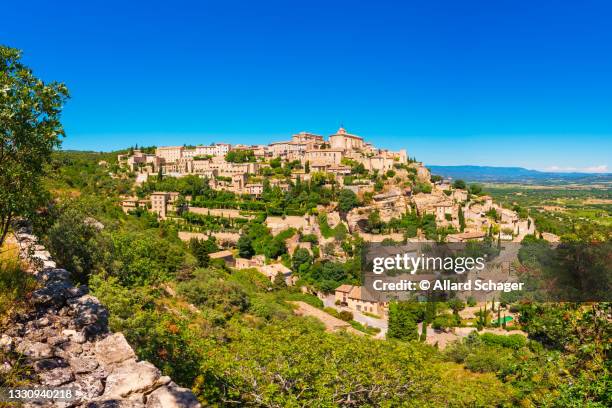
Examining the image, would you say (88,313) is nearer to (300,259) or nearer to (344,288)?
(344,288)

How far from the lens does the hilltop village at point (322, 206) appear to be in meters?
44.6

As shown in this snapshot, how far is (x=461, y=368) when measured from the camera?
69.8 ft

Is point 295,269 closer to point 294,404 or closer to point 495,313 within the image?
point 495,313

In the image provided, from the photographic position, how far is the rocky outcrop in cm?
440

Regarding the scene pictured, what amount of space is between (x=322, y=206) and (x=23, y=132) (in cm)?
4770

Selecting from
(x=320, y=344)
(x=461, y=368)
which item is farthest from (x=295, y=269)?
(x=320, y=344)

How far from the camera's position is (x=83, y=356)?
507cm

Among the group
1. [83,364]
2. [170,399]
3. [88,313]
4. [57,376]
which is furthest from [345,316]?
[57,376]

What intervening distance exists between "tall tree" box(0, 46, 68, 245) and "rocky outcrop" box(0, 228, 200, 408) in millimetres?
1493

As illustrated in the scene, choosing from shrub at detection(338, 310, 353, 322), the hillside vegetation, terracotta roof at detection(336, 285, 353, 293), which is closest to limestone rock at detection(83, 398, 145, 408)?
the hillside vegetation

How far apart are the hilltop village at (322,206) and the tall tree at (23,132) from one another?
32.7 m

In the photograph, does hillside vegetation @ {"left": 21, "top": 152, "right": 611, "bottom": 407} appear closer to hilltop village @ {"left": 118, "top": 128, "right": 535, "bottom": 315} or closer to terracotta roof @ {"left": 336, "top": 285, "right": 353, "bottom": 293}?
terracotta roof @ {"left": 336, "top": 285, "right": 353, "bottom": 293}

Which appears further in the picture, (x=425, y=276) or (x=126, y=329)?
Result: (x=425, y=276)

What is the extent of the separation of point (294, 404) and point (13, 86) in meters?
5.60
